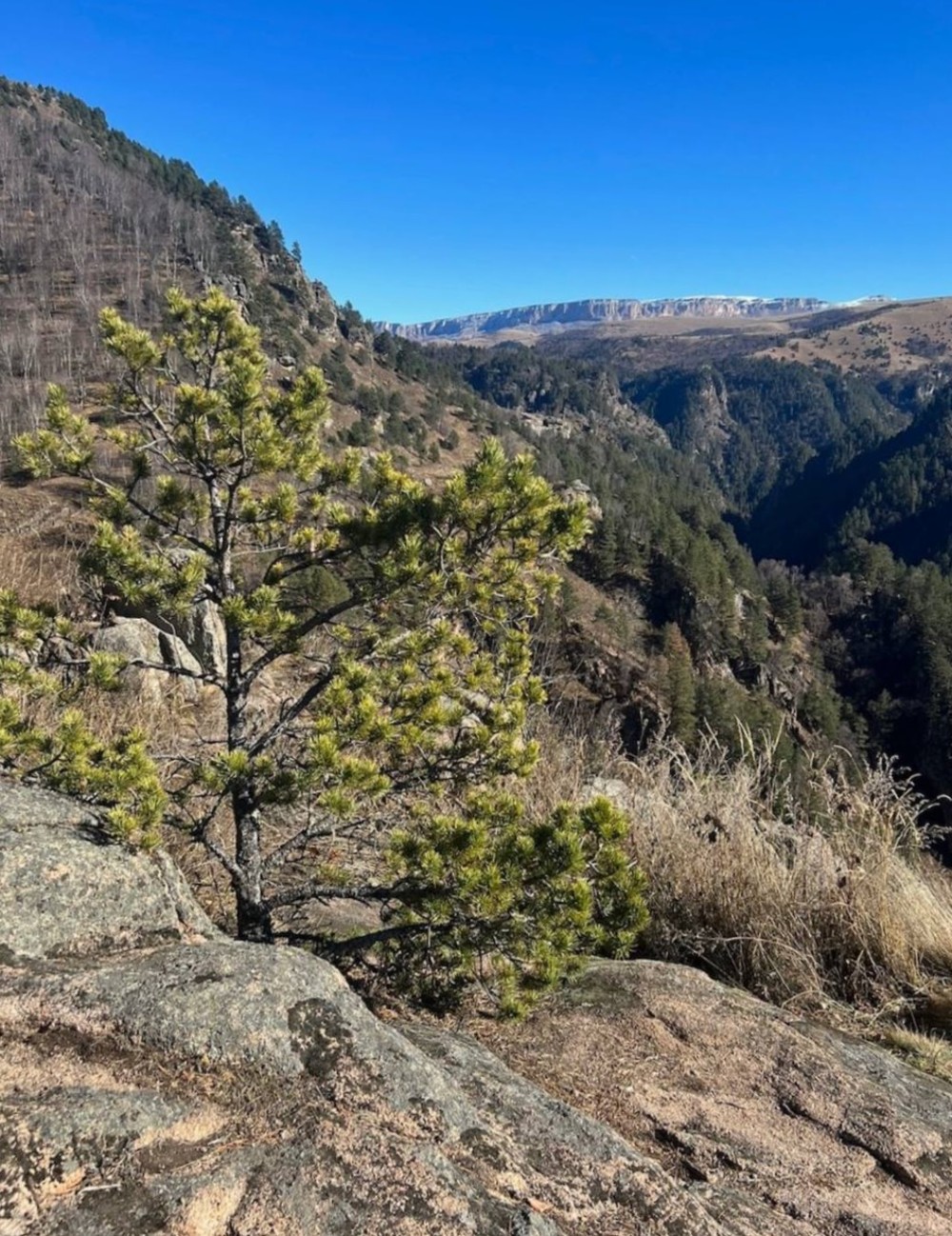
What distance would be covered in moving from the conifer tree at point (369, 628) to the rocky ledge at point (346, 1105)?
1.54ft

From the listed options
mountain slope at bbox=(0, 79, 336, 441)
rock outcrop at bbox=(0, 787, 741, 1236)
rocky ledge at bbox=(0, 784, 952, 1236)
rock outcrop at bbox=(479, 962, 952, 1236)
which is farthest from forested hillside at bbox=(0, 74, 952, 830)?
rock outcrop at bbox=(0, 787, 741, 1236)

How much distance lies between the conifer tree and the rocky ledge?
1.54 ft

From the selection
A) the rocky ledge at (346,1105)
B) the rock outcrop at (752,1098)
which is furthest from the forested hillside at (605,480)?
the rocky ledge at (346,1105)

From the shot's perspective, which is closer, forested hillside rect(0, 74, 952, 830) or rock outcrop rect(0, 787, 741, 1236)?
rock outcrop rect(0, 787, 741, 1236)

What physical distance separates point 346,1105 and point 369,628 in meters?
1.91

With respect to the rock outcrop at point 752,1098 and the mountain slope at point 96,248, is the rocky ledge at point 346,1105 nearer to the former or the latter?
the rock outcrop at point 752,1098

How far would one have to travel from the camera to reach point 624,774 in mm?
6016

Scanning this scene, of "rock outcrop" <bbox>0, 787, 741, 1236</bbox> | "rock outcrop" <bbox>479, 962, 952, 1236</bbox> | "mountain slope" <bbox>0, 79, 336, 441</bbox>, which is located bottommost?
"rock outcrop" <bbox>479, 962, 952, 1236</bbox>

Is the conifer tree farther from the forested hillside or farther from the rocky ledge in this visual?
the forested hillside

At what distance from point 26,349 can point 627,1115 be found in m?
71.0

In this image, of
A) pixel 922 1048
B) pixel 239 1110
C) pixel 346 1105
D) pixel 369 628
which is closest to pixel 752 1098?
pixel 922 1048

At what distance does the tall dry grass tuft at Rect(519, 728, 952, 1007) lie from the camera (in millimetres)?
3576

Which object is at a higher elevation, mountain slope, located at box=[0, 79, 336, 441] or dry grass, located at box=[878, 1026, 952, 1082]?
mountain slope, located at box=[0, 79, 336, 441]

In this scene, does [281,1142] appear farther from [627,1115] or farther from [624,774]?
[624,774]
